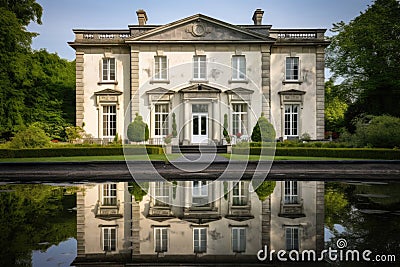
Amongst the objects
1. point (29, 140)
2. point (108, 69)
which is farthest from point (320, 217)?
point (108, 69)

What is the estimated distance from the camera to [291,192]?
33.3 feet

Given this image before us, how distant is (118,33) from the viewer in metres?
29.4

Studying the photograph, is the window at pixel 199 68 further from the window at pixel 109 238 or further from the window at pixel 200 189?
the window at pixel 109 238

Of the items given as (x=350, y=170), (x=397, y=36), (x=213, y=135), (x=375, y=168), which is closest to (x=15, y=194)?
(x=350, y=170)

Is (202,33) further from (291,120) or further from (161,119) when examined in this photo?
(291,120)

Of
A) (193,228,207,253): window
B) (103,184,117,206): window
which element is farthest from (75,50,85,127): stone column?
(193,228,207,253): window

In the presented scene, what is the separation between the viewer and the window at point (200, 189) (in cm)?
1014

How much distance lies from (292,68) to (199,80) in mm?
7795

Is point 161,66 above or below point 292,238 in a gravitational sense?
above

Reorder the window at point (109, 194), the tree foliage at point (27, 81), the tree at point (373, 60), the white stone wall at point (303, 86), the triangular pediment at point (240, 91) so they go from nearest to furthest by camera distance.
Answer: the window at point (109, 194)
the tree foliage at point (27, 81)
the triangular pediment at point (240, 91)
the tree at point (373, 60)
the white stone wall at point (303, 86)

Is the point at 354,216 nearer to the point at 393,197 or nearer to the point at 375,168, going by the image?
the point at 393,197

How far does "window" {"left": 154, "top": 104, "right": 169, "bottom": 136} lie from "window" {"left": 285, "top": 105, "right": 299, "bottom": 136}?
9.80 metres

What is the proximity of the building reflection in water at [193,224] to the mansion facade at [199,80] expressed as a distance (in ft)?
58.5

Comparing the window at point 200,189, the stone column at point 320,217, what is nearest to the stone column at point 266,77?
the window at point 200,189
